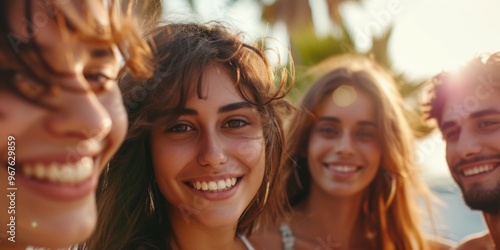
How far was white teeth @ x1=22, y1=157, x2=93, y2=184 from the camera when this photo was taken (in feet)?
4.02

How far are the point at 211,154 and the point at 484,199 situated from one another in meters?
1.72

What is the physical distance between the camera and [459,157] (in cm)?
332

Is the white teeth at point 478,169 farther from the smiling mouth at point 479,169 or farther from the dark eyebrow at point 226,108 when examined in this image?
the dark eyebrow at point 226,108

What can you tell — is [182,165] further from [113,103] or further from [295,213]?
[295,213]

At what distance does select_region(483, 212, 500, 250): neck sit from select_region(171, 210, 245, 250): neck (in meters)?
1.59

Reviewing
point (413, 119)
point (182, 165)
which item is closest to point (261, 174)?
point (182, 165)

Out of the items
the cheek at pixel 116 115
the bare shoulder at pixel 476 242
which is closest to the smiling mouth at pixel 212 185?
the cheek at pixel 116 115

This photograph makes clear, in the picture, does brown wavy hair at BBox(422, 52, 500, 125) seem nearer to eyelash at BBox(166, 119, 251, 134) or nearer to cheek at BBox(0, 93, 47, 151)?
eyelash at BBox(166, 119, 251, 134)

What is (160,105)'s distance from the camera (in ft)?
8.25

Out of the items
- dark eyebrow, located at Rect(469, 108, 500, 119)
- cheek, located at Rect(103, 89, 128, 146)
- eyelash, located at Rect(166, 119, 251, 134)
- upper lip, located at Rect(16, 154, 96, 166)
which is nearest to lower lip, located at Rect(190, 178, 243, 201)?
eyelash, located at Rect(166, 119, 251, 134)

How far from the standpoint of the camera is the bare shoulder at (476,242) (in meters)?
3.71

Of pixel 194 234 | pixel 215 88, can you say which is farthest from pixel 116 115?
pixel 194 234

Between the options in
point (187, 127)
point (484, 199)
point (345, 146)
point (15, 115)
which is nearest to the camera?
point (15, 115)

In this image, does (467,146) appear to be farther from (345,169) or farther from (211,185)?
(211,185)
